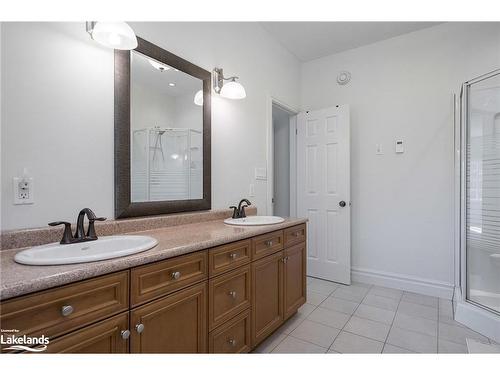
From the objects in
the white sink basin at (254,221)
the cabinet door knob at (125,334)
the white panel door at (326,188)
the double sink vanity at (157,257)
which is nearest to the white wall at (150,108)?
the double sink vanity at (157,257)

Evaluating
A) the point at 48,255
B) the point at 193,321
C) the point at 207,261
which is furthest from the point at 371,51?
the point at 48,255

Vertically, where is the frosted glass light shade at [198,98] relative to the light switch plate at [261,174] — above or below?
above

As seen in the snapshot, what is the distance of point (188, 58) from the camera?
191 centimetres

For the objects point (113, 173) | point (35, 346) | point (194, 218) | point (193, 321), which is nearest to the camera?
point (35, 346)

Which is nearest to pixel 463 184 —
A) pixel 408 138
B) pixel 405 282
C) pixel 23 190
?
pixel 408 138

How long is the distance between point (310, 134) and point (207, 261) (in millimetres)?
2369

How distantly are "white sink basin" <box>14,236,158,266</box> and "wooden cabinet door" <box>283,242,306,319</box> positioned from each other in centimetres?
111

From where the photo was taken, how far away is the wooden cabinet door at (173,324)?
100 centimetres

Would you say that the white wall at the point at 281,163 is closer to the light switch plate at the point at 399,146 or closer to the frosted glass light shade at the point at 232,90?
the light switch plate at the point at 399,146

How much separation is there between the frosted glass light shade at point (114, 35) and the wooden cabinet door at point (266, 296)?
56.1 inches

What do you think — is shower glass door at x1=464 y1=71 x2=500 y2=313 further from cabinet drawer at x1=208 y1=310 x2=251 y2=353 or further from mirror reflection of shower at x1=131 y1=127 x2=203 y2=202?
mirror reflection of shower at x1=131 y1=127 x2=203 y2=202

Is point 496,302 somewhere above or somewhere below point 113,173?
below

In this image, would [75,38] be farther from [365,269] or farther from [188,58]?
[365,269]

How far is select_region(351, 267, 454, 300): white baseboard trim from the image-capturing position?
2.60 metres
